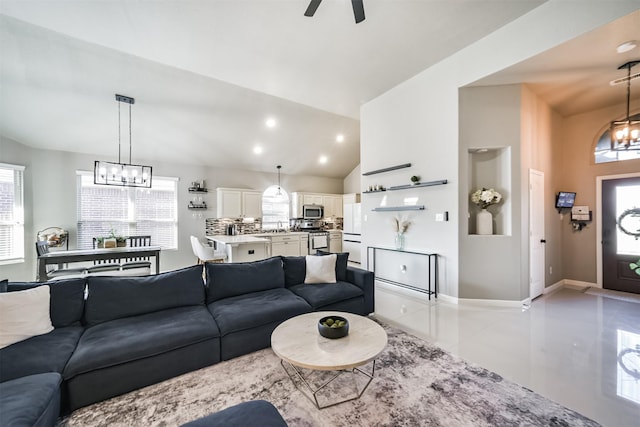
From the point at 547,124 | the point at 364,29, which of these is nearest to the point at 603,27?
the point at 547,124

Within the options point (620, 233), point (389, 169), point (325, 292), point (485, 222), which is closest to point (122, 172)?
point (325, 292)

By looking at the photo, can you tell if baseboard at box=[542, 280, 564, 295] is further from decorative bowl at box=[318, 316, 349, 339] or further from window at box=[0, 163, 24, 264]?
window at box=[0, 163, 24, 264]

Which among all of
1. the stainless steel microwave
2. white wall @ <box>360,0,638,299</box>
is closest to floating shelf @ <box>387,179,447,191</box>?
white wall @ <box>360,0,638,299</box>

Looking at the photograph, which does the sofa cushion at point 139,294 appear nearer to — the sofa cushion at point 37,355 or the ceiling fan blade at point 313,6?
the sofa cushion at point 37,355

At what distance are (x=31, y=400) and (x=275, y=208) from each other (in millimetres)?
6647

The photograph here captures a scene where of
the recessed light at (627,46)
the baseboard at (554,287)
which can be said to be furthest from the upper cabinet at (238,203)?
the recessed light at (627,46)

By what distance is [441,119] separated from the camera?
391 cm

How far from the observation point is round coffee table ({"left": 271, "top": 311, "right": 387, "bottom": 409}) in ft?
5.16

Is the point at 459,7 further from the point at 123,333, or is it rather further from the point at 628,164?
the point at 123,333

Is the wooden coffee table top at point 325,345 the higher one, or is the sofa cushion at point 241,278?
the sofa cushion at point 241,278

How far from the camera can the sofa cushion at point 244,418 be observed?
1.10 meters

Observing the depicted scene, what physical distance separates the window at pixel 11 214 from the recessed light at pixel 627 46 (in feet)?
29.8

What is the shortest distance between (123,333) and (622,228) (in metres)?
7.04

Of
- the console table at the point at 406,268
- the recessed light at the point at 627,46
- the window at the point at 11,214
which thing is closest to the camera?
the recessed light at the point at 627,46
